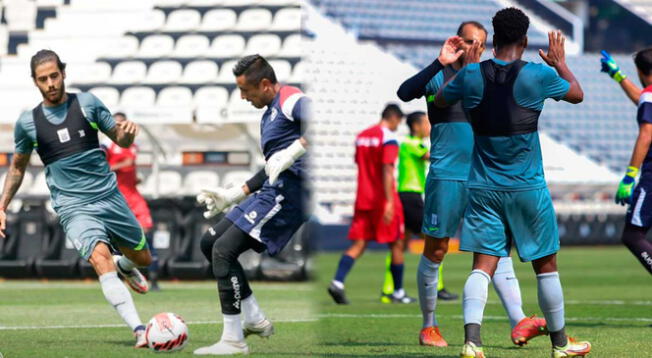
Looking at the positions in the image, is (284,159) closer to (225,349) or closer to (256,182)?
(256,182)

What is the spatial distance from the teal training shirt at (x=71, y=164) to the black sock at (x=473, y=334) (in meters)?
2.81

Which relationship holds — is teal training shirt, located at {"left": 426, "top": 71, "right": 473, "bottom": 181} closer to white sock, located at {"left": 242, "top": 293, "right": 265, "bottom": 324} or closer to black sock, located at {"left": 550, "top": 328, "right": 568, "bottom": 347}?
white sock, located at {"left": 242, "top": 293, "right": 265, "bottom": 324}

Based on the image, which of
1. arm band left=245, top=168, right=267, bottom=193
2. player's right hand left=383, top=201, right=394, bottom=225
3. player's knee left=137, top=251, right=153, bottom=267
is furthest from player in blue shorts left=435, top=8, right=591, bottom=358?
player's right hand left=383, top=201, right=394, bottom=225

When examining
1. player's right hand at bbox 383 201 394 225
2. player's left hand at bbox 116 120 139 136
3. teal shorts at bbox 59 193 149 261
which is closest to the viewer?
teal shorts at bbox 59 193 149 261

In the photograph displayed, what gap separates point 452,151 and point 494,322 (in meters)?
2.09

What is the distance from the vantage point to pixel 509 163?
5359mm

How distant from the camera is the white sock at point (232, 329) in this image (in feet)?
20.2

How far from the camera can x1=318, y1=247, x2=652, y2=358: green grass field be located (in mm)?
6254

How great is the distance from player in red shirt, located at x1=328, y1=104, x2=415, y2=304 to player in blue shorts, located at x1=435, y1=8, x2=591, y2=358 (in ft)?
17.1

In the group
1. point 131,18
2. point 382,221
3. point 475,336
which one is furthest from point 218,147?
point 475,336

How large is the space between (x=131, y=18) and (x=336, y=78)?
21.4 metres

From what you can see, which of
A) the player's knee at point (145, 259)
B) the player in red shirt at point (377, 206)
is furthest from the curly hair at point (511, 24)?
the player in red shirt at point (377, 206)

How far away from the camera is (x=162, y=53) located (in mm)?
18078

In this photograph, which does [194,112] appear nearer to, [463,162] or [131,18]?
[131,18]
